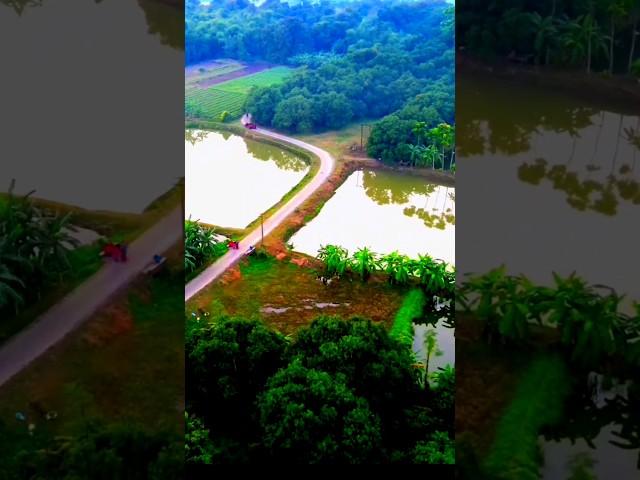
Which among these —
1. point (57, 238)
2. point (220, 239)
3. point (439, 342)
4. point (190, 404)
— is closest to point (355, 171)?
point (220, 239)

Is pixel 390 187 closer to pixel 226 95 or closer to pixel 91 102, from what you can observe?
pixel 226 95

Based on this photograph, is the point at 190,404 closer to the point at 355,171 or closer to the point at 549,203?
the point at 549,203

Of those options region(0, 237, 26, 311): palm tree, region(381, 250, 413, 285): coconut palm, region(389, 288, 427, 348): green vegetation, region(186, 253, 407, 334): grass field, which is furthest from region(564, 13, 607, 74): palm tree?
region(381, 250, 413, 285): coconut palm

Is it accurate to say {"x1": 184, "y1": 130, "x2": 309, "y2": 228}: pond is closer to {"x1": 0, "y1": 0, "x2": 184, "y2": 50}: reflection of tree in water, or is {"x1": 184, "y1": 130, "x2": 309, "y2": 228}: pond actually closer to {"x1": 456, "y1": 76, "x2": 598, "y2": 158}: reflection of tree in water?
{"x1": 0, "y1": 0, "x2": 184, "y2": 50}: reflection of tree in water

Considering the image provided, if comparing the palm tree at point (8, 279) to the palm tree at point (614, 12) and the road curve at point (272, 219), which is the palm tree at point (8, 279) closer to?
the road curve at point (272, 219)

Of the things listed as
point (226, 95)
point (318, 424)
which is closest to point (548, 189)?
point (318, 424)
